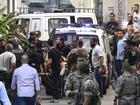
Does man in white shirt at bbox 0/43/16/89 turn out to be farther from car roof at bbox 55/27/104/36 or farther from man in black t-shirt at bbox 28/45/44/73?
car roof at bbox 55/27/104/36

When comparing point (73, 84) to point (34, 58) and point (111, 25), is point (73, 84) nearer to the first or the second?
point (34, 58)

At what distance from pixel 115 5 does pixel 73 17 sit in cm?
251

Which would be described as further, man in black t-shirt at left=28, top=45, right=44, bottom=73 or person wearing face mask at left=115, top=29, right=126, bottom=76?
person wearing face mask at left=115, top=29, right=126, bottom=76

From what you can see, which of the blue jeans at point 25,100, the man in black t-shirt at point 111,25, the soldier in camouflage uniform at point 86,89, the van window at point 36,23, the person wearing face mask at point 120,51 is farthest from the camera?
the van window at point 36,23

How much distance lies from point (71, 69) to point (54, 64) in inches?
203

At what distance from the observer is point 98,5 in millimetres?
39969

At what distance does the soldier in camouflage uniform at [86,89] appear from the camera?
11.0m

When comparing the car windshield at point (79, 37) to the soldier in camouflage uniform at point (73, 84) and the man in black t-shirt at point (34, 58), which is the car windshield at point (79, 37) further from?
the soldier in camouflage uniform at point (73, 84)

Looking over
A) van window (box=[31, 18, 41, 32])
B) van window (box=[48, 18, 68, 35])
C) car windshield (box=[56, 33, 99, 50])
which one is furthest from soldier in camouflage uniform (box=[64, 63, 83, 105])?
van window (box=[31, 18, 41, 32])

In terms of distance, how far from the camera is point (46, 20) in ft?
78.4

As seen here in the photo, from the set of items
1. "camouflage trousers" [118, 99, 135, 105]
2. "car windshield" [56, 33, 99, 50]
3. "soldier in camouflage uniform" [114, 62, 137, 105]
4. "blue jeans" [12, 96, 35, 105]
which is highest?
"car windshield" [56, 33, 99, 50]

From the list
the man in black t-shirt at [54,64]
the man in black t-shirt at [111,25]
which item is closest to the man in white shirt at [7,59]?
the man in black t-shirt at [54,64]

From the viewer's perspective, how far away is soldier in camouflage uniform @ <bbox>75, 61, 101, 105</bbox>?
11008mm

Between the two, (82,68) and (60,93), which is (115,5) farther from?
(82,68)
